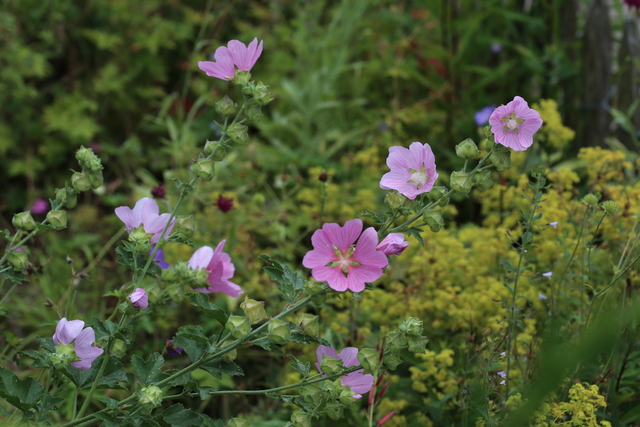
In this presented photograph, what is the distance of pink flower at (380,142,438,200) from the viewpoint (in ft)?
2.72

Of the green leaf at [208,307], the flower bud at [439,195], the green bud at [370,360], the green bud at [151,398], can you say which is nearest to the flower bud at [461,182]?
the flower bud at [439,195]

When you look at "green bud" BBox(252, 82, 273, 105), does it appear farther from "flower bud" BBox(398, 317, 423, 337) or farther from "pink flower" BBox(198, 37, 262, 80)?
"flower bud" BBox(398, 317, 423, 337)

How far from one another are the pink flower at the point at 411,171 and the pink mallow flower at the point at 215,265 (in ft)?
0.79

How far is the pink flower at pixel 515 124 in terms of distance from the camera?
2.68 feet

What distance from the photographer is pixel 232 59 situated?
0.88 meters

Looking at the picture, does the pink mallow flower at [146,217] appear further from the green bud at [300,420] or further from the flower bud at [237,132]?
the green bud at [300,420]

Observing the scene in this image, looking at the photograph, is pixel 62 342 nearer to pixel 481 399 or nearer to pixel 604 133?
pixel 481 399

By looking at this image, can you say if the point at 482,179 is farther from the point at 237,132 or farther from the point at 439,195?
the point at 237,132

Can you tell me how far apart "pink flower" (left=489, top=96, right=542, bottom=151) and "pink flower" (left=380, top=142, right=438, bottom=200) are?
94 millimetres

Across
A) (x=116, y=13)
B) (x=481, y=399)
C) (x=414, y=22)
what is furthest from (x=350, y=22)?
(x=481, y=399)

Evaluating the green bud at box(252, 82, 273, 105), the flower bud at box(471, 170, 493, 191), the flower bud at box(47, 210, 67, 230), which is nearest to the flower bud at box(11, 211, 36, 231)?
the flower bud at box(47, 210, 67, 230)

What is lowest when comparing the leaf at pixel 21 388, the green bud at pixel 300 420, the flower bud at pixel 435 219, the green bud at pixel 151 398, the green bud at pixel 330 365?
the leaf at pixel 21 388

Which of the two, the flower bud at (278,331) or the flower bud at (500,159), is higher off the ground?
the flower bud at (500,159)

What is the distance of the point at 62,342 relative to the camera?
863mm
